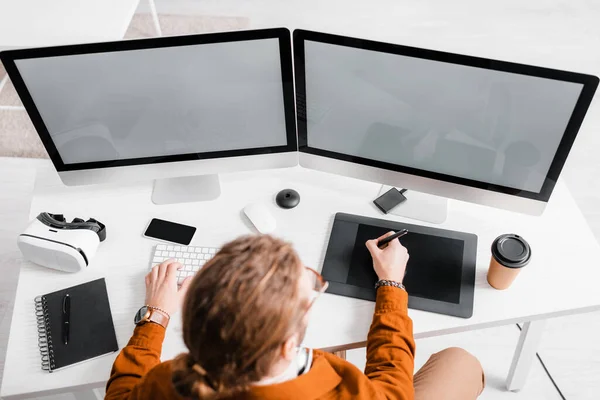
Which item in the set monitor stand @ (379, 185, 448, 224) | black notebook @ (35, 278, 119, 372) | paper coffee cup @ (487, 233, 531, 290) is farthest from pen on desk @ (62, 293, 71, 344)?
paper coffee cup @ (487, 233, 531, 290)

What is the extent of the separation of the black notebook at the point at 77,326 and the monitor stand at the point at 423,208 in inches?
29.2

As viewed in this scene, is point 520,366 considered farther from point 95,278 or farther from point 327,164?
point 95,278

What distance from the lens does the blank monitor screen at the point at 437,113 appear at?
1.19 m

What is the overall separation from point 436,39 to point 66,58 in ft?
7.44

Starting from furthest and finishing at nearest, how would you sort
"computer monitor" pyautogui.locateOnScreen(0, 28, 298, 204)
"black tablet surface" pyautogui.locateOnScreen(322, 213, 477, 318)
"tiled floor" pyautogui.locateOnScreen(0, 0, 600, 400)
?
"tiled floor" pyautogui.locateOnScreen(0, 0, 600, 400) < "black tablet surface" pyautogui.locateOnScreen(322, 213, 477, 318) < "computer monitor" pyautogui.locateOnScreen(0, 28, 298, 204)

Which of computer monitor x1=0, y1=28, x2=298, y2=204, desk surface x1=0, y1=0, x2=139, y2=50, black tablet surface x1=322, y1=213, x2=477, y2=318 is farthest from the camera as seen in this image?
desk surface x1=0, y1=0, x2=139, y2=50

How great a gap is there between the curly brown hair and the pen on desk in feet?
1.79

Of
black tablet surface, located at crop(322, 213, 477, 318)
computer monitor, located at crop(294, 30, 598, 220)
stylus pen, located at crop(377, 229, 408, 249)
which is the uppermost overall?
computer monitor, located at crop(294, 30, 598, 220)

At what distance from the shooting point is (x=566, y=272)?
54.2 inches

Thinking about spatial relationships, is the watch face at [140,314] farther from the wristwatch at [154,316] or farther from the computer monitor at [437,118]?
the computer monitor at [437,118]

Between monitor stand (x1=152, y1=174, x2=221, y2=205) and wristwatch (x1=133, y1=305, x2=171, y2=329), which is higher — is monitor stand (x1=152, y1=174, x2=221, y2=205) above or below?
above

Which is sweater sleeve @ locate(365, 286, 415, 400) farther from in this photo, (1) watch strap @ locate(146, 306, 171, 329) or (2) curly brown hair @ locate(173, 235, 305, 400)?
(1) watch strap @ locate(146, 306, 171, 329)

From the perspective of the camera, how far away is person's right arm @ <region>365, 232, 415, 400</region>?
114cm

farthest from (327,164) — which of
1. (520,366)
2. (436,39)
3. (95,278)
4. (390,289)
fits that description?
(436,39)
